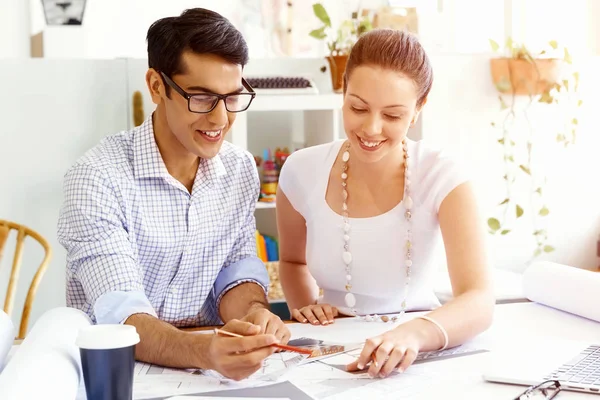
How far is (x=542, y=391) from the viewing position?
1.16 meters

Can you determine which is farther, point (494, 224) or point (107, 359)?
point (494, 224)

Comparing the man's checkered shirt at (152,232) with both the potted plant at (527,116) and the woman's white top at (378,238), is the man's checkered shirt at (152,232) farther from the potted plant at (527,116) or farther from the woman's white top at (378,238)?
the potted plant at (527,116)

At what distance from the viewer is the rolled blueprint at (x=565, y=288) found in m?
1.60

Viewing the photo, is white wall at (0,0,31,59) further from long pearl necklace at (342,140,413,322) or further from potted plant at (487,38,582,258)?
long pearl necklace at (342,140,413,322)

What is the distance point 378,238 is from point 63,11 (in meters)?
2.11

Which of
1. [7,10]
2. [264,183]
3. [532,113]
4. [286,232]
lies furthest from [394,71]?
[7,10]

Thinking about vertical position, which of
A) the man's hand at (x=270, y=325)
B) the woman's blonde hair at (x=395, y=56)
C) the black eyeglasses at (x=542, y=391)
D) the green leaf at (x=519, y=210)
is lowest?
the green leaf at (x=519, y=210)

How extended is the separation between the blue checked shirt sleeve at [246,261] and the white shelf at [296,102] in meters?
1.33

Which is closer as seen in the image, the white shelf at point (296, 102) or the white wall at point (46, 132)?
the white wall at point (46, 132)

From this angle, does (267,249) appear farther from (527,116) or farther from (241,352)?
(241,352)

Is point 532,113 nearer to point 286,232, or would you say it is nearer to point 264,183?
point 264,183

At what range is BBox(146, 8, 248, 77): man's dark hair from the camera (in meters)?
1.63

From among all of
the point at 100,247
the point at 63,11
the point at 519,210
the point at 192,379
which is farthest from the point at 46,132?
the point at 192,379

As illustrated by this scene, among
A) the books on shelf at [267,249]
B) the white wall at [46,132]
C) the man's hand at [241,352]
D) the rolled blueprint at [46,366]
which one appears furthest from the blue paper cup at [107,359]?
the books on shelf at [267,249]
